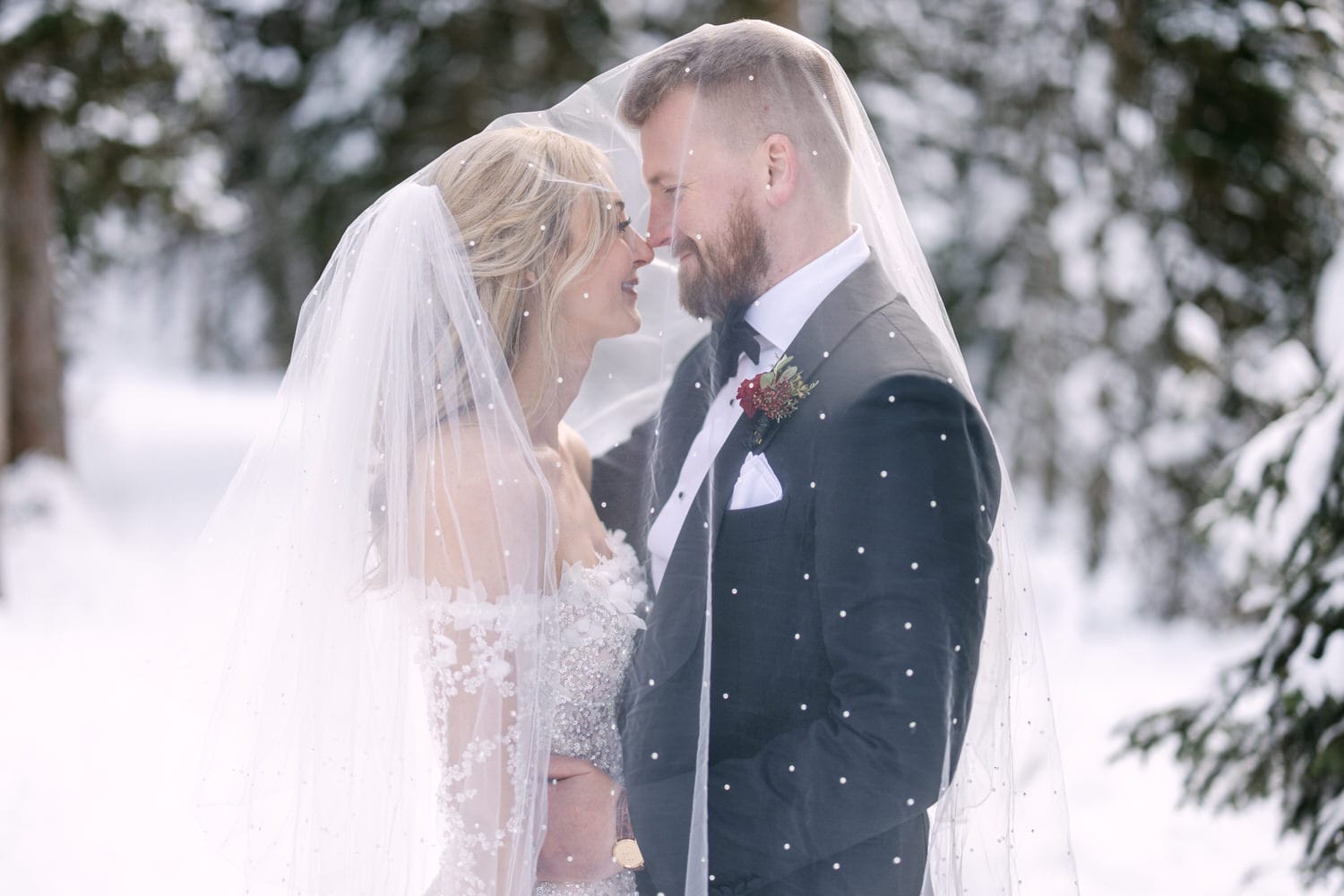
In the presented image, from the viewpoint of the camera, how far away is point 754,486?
2.17 metres

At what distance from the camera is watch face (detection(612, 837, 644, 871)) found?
7.16 feet

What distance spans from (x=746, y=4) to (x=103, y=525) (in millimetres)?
7671

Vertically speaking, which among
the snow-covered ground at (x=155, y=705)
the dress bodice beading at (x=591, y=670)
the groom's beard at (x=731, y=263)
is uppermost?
the groom's beard at (x=731, y=263)

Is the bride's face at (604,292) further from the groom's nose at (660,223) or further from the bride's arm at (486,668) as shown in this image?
the bride's arm at (486,668)

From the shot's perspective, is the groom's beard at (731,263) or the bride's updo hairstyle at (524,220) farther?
the bride's updo hairstyle at (524,220)

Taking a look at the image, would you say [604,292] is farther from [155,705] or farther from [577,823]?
[155,705]

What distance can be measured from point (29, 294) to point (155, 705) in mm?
5616

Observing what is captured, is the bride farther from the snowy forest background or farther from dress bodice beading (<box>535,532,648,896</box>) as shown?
the snowy forest background

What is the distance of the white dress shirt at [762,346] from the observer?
2262 millimetres

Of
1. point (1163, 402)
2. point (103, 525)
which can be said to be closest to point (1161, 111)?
point (1163, 402)

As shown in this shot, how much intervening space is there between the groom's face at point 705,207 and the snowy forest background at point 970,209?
475 centimetres

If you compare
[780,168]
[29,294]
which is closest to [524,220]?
[780,168]

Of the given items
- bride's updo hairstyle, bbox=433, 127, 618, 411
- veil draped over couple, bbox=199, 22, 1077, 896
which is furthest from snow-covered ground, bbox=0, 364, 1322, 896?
bride's updo hairstyle, bbox=433, 127, 618, 411

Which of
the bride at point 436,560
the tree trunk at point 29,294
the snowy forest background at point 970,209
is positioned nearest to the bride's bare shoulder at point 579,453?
the bride at point 436,560
